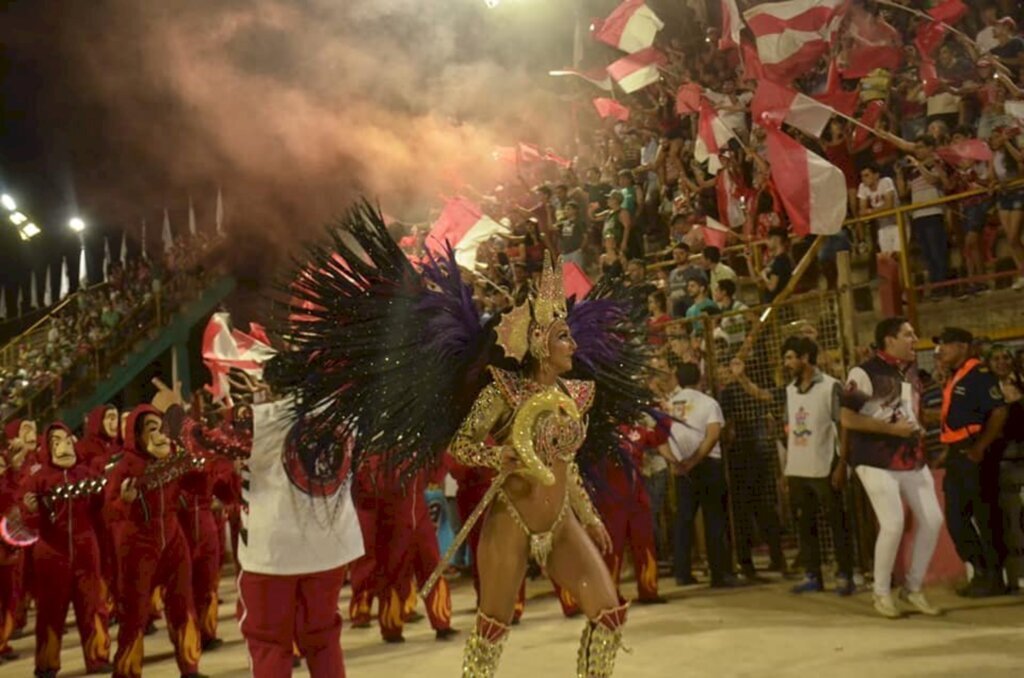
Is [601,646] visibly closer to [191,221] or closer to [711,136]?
[711,136]

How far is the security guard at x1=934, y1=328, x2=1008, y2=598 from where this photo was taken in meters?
7.14

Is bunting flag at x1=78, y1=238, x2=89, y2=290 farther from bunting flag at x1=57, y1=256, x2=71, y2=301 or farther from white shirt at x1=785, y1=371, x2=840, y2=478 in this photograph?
white shirt at x1=785, y1=371, x2=840, y2=478

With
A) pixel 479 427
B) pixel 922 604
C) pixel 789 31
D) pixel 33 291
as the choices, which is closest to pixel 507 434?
pixel 479 427

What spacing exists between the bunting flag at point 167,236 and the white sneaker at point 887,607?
21.8m

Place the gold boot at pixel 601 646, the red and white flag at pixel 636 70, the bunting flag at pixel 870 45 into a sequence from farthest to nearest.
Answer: the red and white flag at pixel 636 70, the bunting flag at pixel 870 45, the gold boot at pixel 601 646

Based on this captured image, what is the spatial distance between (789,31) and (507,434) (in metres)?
7.38

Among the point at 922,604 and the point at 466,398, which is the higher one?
the point at 466,398

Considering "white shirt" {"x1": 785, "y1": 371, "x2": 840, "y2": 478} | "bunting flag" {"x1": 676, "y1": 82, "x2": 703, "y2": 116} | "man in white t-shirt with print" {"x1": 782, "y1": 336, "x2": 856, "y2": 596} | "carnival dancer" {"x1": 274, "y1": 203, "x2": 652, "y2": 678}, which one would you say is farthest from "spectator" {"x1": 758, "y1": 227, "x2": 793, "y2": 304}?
"carnival dancer" {"x1": 274, "y1": 203, "x2": 652, "y2": 678}

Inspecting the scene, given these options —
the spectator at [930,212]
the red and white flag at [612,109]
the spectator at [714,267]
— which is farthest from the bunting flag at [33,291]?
the spectator at [930,212]

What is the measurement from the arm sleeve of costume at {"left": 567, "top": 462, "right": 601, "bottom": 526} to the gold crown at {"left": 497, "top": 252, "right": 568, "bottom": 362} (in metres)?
0.53

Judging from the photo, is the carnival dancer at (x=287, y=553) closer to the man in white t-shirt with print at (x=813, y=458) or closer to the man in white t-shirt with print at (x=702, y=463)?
the man in white t-shirt with print at (x=813, y=458)

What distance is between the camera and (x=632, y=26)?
1298 cm

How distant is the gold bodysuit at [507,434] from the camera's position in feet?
14.1

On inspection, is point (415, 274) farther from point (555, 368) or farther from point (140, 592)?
point (140, 592)
